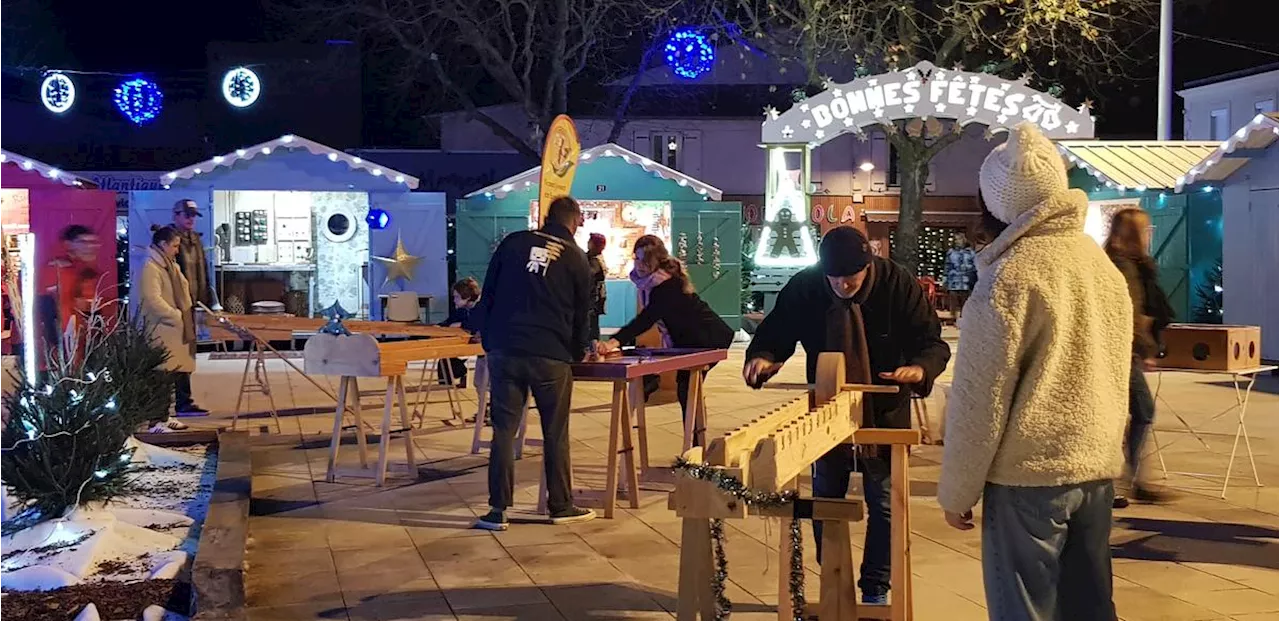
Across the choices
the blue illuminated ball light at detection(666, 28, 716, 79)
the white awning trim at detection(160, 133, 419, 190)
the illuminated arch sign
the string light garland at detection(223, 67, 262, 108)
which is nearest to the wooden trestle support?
the illuminated arch sign

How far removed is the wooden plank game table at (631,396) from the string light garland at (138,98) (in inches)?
736

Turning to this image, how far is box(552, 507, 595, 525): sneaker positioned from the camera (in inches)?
281

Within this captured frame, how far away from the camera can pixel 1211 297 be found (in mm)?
17812

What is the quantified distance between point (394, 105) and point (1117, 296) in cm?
3291

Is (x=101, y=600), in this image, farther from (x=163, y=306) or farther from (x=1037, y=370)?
(x=163, y=306)

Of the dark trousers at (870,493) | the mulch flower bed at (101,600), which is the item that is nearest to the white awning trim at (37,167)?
the mulch flower bed at (101,600)

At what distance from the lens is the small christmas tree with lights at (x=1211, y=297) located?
17641 millimetres

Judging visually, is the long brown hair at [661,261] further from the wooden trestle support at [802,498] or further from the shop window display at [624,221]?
the shop window display at [624,221]

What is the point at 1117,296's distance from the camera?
340 centimetres

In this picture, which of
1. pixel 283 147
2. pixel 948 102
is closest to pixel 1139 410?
pixel 948 102

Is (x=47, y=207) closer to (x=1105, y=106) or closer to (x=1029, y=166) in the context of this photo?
(x=1029, y=166)

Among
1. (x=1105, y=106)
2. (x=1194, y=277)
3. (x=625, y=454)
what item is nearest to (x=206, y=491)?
(x=625, y=454)

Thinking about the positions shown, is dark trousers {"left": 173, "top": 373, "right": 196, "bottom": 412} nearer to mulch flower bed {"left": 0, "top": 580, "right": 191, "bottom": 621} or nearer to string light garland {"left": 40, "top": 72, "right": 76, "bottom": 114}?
mulch flower bed {"left": 0, "top": 580, "right": 191, "bottom": 621}

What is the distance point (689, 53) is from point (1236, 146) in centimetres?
1769
